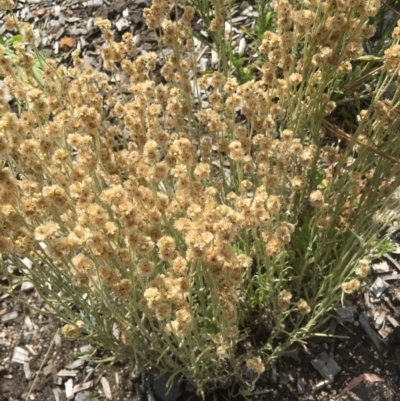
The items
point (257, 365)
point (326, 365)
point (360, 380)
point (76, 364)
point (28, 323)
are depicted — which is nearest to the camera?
point (257, 365)

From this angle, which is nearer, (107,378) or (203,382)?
(203,382)

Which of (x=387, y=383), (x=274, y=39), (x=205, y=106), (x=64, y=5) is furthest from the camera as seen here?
(x=64, y=5)

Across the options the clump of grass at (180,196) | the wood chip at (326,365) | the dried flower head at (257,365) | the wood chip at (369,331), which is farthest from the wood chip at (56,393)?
the wood chip at (369,331)

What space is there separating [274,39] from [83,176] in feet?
2.75

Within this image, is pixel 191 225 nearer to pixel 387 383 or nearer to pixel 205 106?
pixel 387 383

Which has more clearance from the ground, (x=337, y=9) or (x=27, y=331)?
(x=337, y=9)

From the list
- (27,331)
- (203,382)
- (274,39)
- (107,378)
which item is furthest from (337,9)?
(27,331)

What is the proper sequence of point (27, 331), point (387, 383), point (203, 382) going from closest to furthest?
1. point (203, 382)
2. point (387, 383)
3. point (27, 331)

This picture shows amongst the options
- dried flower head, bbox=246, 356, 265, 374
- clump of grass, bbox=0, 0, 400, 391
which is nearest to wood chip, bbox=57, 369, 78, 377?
clump of grass, bbox=0, 0, 400, 391

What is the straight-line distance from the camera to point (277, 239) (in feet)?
5.90

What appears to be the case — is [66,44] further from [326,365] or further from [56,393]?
[326,365]

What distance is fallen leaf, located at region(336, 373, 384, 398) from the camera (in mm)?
2324

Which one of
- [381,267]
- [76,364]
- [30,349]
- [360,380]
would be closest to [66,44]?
[30,349]

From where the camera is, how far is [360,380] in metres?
2.33
